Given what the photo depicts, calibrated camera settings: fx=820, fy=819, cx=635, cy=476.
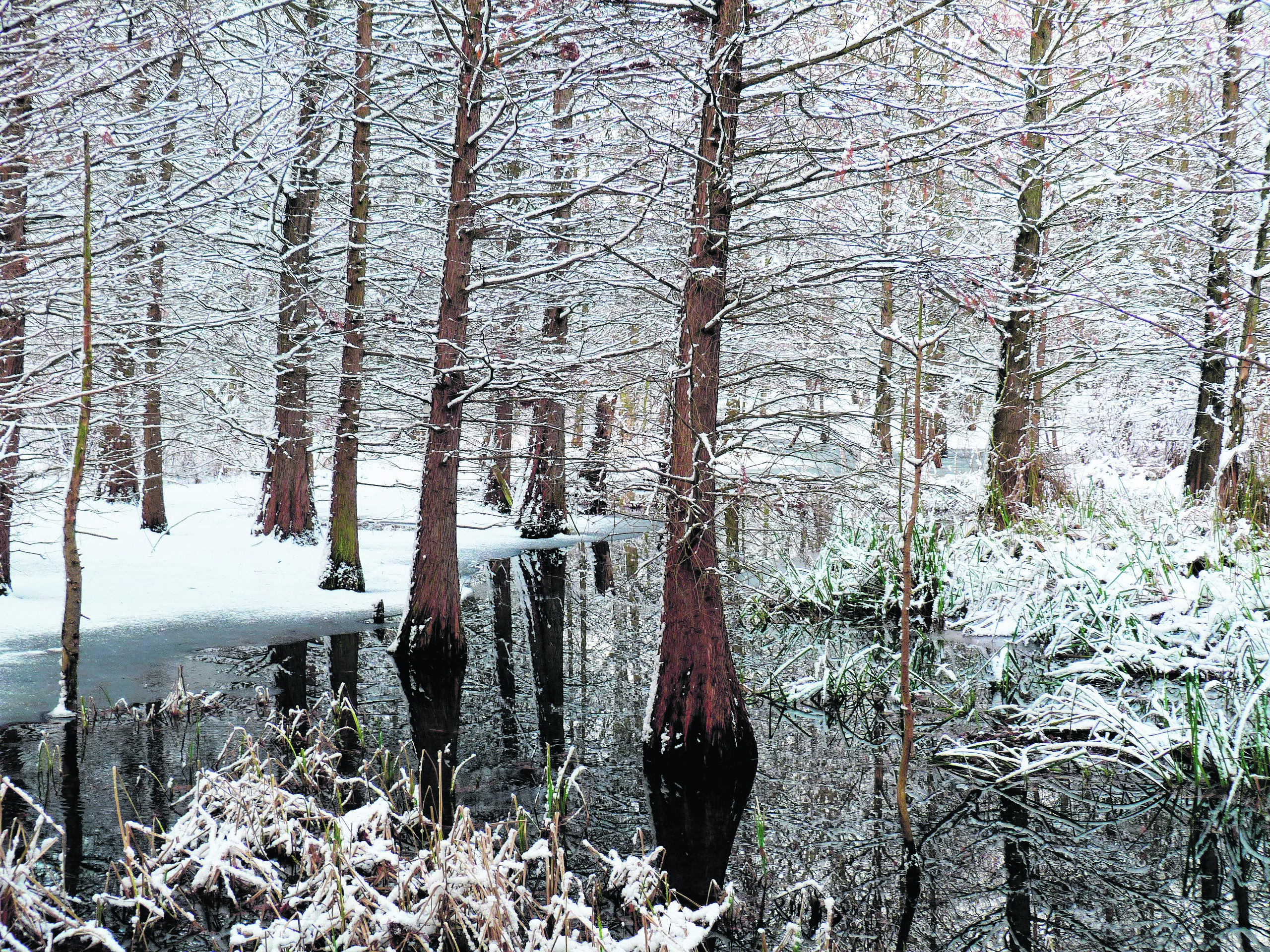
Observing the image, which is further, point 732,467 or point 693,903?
point 732,467

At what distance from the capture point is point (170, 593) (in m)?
10.4

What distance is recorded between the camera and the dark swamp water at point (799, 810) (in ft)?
13.5

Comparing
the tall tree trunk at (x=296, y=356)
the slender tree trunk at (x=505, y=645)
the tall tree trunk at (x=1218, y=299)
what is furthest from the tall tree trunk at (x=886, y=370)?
the tall tree trunk at (x=296, y=356)

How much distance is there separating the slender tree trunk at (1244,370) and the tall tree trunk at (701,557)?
7.68 metres

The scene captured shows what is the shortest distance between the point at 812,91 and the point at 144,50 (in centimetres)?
569

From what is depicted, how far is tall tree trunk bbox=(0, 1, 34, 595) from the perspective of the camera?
19.9 ft

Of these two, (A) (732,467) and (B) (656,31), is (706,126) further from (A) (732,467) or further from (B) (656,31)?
(A) (732,467)

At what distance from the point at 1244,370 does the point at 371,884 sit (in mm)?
11561

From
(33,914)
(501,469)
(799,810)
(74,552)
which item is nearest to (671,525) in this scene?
(799,810)

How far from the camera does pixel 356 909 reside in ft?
11.1

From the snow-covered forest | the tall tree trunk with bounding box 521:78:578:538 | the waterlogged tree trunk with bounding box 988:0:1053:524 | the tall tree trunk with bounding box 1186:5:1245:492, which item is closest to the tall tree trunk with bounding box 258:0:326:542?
the snow-covered forest

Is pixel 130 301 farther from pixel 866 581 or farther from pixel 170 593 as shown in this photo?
pixel 866 581

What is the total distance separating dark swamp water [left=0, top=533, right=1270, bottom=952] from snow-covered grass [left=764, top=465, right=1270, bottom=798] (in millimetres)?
307

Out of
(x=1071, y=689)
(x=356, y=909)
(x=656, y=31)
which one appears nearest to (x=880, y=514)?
(x=1071, y=689)
